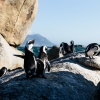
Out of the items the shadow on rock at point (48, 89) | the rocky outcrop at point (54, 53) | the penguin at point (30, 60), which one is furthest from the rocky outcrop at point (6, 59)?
the penguin at point (30, 60)

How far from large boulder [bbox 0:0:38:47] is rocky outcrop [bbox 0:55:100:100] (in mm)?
13485

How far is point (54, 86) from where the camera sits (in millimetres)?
11453

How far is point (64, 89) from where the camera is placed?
1166cm

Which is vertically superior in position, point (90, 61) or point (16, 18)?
point (16, 18)

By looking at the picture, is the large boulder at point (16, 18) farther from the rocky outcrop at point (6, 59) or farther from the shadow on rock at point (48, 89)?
the shadow on rock at point (48, 89)

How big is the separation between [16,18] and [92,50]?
1240 cm

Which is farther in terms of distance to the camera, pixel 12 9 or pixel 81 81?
pixel 12 9

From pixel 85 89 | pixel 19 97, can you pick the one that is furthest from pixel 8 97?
pixel 85 89

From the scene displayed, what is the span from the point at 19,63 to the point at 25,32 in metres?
6.07

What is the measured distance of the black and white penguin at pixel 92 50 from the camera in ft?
58.8

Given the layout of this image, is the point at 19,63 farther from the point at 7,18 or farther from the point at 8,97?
the point at 8,97

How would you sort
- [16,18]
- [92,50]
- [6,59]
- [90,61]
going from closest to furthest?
[90,61], [92,50], [6,59], [16,18]


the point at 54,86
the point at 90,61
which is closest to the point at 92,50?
the point at 90,61

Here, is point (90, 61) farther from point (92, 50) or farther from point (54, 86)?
point (54, 86)
